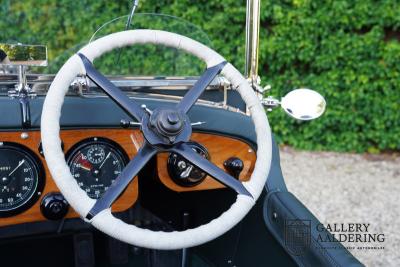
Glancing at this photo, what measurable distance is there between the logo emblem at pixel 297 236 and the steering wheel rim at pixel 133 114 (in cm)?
22

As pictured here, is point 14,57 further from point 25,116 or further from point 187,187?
point 187,187

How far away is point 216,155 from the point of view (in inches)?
70.7

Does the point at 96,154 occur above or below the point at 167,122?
below

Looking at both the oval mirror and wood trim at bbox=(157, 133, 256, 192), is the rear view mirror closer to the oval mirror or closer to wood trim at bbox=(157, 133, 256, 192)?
wood trim at bbox=(157, 133, 256, 192)

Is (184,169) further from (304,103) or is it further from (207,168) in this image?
(304,103)

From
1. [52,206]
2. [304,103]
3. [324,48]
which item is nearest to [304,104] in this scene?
[304,103]

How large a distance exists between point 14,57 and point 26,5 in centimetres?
323

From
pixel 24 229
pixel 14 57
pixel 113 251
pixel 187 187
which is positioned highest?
pixel 14 57

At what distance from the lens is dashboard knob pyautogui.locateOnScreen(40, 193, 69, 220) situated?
1.59m

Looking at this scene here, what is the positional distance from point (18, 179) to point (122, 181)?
432mm

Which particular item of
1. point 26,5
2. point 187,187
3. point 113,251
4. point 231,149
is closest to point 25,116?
point 187,187

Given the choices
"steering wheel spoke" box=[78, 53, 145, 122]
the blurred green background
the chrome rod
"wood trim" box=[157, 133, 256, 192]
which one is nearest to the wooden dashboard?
"wood trim" box=[157, 133, 256, 192]

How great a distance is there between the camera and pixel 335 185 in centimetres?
491

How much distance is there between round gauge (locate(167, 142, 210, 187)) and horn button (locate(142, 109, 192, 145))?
250 millimetres
